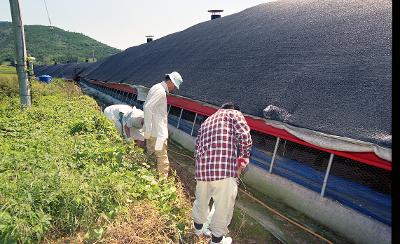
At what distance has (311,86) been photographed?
763 centimetres

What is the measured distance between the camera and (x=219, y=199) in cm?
505

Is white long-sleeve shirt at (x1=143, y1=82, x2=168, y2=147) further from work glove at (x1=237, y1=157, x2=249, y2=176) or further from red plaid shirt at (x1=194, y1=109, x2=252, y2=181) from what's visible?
work glove at (x1=237, y1=157, x2=249, y2=176)

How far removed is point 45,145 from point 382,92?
650 cm

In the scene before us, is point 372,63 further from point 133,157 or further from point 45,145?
point 45,145

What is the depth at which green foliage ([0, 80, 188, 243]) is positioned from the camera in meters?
4.24

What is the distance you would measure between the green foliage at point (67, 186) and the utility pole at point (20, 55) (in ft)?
18.1

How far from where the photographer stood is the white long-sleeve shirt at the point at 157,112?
23.7ft

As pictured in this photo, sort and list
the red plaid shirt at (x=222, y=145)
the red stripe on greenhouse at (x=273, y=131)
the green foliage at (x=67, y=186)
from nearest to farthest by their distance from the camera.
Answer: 1. the green foliage at (x=67, y=186)
2. the red plaid shirt at (x=222, y=145)
3. the red stripe on greenhouse at (x=273, y=131)

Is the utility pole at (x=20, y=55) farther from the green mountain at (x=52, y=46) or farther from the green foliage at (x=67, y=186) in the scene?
the green mountain at (x=52, y=46)

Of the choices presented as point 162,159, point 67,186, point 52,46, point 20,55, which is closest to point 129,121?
point 162,159

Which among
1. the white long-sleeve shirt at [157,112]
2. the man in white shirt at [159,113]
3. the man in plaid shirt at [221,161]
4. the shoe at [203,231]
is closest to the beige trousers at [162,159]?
the man in white shirt at [159,113]

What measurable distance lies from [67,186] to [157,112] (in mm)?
2866

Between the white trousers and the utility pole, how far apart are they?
35.0 ft

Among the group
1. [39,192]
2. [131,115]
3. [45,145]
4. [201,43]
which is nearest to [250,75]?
[131,115]
